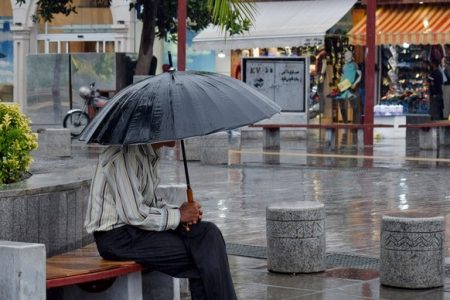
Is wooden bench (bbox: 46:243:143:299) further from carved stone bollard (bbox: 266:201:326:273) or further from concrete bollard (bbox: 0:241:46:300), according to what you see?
carved stone bollard (bbox: 266:201:326:273)

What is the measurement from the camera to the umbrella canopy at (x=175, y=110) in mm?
7527

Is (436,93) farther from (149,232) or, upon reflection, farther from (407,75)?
(149,232)

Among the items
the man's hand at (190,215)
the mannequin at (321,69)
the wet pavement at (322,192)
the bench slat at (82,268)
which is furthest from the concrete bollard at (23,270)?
the mannequin at (321,69)

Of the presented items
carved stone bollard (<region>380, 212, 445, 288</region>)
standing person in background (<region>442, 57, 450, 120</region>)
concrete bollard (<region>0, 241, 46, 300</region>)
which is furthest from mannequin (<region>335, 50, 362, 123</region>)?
concrete bollard (<region>0, 241, 46, 300</region>)

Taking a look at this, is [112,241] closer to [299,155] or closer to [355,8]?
[299,155]

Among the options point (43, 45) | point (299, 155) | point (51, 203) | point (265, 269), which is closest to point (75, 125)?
point (299, 155)

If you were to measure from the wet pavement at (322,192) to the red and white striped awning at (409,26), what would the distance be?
451 cm

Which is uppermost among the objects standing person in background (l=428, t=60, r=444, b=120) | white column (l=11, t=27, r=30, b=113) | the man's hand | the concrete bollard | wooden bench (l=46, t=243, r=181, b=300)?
white column (l=11, t=27, r=30, b=113)

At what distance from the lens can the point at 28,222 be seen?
801cm

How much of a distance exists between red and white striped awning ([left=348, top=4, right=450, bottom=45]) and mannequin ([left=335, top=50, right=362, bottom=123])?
681 mm

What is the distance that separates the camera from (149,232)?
25.4 ft

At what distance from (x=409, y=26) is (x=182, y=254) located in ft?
81.8

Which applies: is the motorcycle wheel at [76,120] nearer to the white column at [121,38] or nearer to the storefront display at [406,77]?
the storefront display at [406,77]

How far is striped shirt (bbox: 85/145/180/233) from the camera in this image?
769cm
